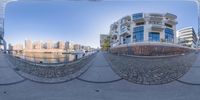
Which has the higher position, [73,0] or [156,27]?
[73,0]

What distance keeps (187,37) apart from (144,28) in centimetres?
36

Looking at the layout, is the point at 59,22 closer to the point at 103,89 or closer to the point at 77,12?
the point at 77,12

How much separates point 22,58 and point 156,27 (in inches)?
37.2

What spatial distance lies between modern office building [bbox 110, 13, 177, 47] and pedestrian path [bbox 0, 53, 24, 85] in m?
0.72

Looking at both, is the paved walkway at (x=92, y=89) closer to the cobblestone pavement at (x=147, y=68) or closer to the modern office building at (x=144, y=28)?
the cobblestone pavement at (x=147, y=68)

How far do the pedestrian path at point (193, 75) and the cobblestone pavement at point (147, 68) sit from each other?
0.12 ft

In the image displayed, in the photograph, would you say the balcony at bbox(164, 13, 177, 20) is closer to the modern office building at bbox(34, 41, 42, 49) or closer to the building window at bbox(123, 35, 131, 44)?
the building window at bbox(123, 35, 131, 44)

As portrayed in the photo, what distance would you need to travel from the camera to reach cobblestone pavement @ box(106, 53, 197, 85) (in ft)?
6.51

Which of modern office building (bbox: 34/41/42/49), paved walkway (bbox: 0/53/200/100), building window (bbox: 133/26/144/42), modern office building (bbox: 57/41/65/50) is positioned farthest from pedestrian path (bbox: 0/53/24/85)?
building window (bbox: 133/26/144/42)

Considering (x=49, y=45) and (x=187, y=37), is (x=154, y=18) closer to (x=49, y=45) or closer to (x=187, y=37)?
(x=187, y=37)

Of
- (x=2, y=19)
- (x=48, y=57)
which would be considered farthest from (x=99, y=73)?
(x=2, y=19)


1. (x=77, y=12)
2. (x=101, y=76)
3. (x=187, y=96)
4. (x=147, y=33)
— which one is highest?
(x=77, y=12)

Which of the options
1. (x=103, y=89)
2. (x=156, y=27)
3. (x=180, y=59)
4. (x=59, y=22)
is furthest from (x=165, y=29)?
(x=59, y=22)

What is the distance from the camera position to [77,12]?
1.97 meters
